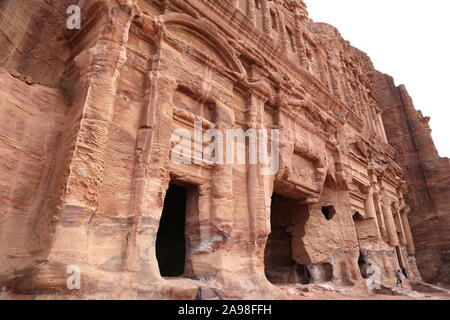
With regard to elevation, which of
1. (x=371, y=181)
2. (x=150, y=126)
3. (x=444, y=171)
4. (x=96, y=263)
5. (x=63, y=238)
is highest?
(x=444, y=171)

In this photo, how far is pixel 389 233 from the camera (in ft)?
36.7

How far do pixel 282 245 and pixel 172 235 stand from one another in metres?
3.35

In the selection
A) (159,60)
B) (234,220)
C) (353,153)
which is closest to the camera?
(159,60)

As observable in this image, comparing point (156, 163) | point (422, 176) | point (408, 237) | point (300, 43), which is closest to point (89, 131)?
point (156, 163)

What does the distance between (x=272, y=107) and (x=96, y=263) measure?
560 centimetres

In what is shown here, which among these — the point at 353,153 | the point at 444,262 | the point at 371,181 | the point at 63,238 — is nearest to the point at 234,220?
the point at 63,238

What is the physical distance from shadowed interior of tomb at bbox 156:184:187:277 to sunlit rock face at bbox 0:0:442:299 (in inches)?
1.5

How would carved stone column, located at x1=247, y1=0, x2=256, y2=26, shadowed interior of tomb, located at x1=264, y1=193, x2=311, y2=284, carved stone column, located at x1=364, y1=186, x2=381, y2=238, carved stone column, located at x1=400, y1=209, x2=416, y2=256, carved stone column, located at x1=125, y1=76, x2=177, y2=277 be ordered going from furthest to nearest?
carved stone column, located at x1=400, y1=209, x2=416, y2=256 → carved stone column, located at x1=364, y1=186, x2=381, y2=238 → carved stone column, located at x1=247, y1=0, x2=256, y2=26 → shadowed interior of tomb, located at x1=264, y1=193, x2=311, y2=284 → carved stone column, located at x1=125, y1=76, x2=177, y2=277

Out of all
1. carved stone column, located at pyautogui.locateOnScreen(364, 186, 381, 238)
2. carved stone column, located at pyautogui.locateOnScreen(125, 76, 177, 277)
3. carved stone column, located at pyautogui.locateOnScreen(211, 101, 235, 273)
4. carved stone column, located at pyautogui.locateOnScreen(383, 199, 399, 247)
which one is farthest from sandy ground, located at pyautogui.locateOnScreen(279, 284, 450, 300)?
carved stone column, located at pyautogui.locateOnScreen(125, 76, 177, 277)

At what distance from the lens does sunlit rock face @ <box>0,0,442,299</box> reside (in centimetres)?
348

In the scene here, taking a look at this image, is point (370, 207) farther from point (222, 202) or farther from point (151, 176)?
point (151, 176)

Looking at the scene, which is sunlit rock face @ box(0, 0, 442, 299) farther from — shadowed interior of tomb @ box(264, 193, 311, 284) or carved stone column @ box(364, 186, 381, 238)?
carved stone column @ box(364, 186, 381, 238)

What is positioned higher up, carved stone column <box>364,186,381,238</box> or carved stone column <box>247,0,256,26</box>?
carved stone column <box>247,0,256,26</box>
